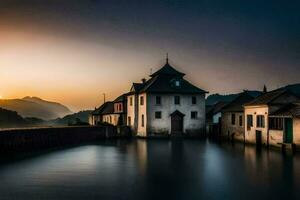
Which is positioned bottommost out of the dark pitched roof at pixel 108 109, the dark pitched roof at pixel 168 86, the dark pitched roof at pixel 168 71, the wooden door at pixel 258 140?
the wooden door at pixel 258 140

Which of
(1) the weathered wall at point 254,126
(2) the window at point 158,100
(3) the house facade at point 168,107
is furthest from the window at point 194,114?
(1) the weathered wall at point 254,126

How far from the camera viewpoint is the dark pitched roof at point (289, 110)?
30.6 metres

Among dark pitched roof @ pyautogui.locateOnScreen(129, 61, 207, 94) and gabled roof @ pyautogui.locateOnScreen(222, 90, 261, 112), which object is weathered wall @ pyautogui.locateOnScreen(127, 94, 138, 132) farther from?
gabled roof @ pyautogui.locateOnScreen(222, 90, 261, 112)

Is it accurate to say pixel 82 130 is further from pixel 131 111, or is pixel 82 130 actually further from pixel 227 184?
pixel 227 184

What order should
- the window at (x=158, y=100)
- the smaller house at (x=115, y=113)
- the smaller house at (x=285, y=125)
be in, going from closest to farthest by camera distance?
the smaller house at (x=285, y=125) → the window at (x=158, y=100) → the smaller house at (x=115, y=113)

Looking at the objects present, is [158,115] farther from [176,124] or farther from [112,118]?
→ [112,118]

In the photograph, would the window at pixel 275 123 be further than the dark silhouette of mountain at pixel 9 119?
No

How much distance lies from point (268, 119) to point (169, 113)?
17.9m

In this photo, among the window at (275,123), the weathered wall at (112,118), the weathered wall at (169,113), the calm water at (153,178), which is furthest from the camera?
the weathered wall at (112,118)

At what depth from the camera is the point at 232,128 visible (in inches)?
1795

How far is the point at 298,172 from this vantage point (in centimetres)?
1942

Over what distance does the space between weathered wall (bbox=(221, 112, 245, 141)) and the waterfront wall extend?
15.7m

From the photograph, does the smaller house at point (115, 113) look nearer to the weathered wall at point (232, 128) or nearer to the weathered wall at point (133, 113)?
the weathered wall at point (133, 113)

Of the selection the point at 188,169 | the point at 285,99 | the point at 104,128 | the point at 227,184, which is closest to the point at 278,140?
the point at 285,99
